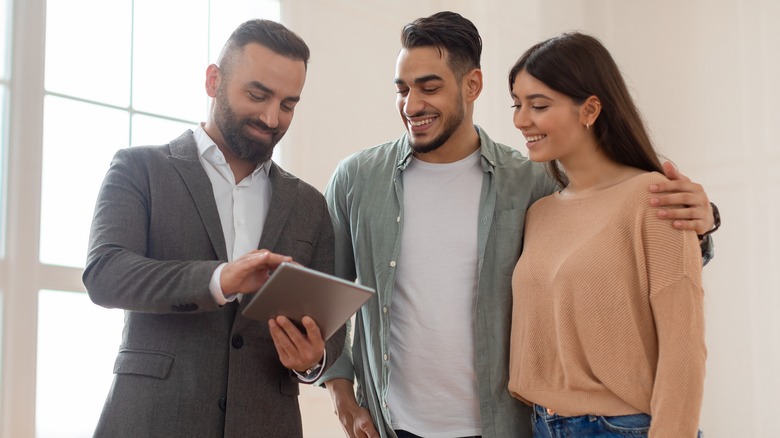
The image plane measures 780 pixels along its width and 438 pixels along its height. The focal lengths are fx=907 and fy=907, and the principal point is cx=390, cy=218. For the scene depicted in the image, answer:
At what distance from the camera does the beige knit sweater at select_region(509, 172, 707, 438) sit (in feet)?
6.10

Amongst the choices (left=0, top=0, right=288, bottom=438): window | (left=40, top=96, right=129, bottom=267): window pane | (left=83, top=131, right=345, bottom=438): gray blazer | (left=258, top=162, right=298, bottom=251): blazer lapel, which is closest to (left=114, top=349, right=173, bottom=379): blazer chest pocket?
(left=83, top=131, right=345, bottom=438): gray blazer

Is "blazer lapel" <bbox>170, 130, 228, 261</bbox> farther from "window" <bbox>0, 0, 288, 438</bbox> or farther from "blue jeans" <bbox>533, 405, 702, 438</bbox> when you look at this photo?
"window" <bbox>0, 0, 288, 438</bbox>

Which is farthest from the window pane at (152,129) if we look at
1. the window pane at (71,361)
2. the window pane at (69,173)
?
the window pane at (71,361)

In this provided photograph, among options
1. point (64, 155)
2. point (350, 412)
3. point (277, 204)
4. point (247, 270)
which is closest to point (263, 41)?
point (277, 204)

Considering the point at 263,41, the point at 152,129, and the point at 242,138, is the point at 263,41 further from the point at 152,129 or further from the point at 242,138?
the point at 152,129

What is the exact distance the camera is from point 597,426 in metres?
1.92

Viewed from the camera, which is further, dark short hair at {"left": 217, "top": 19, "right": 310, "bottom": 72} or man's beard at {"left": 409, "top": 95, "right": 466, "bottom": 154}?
man's beard at {"left": 409, "top": 95, "right": 466, "bottom": 154}

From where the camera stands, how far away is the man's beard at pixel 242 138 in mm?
2031

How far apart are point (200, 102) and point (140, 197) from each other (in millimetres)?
2016

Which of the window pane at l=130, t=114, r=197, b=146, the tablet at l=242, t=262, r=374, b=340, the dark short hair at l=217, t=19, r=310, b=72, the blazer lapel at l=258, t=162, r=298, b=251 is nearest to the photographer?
the tablet at l=242, t=262, r=374, b=340

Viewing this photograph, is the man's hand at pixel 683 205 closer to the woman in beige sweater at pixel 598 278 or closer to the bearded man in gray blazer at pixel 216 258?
the woman in beige sweater at pixel 598 278

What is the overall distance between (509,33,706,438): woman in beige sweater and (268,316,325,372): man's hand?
0.53 metres

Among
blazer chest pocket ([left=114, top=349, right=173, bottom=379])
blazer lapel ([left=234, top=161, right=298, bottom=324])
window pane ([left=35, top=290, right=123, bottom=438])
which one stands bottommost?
window pane ([left=35, top=290, right=123, bottom=438])

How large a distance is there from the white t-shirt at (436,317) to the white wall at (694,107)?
5.57ft
